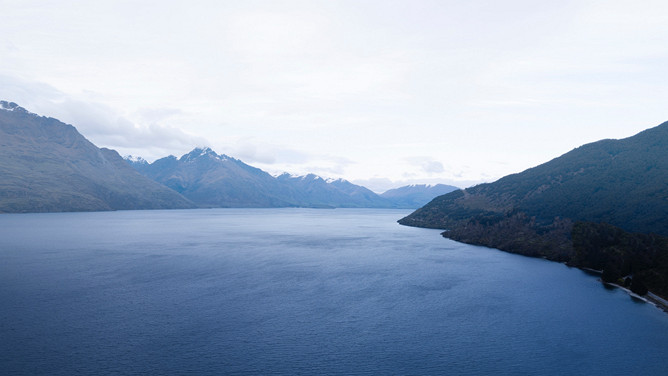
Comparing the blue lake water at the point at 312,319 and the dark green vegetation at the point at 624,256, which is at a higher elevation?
the dark green vegetation at the point at 624,256

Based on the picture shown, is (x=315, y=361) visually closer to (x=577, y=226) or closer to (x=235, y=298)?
(x=235, y=298)

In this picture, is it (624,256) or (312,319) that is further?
(624,256)

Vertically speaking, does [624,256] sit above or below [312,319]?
above

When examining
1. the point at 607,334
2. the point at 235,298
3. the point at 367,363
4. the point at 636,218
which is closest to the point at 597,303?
the point at 607,334

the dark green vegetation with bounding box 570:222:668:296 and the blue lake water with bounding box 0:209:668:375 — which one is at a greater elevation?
the dark green vegetation with bounding box 570:222:668:296

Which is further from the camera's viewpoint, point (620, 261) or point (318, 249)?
point (318, 249)

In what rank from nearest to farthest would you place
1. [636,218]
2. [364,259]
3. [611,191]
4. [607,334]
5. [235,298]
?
[607,334]
[235,298]
[364,259]
[636,218]
[611,191]

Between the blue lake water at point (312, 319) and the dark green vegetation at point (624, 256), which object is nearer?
the blue lake water at point (312, 319)

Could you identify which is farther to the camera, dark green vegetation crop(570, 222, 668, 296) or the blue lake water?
dark green vegetation crop(570, 222, 668, 296)
